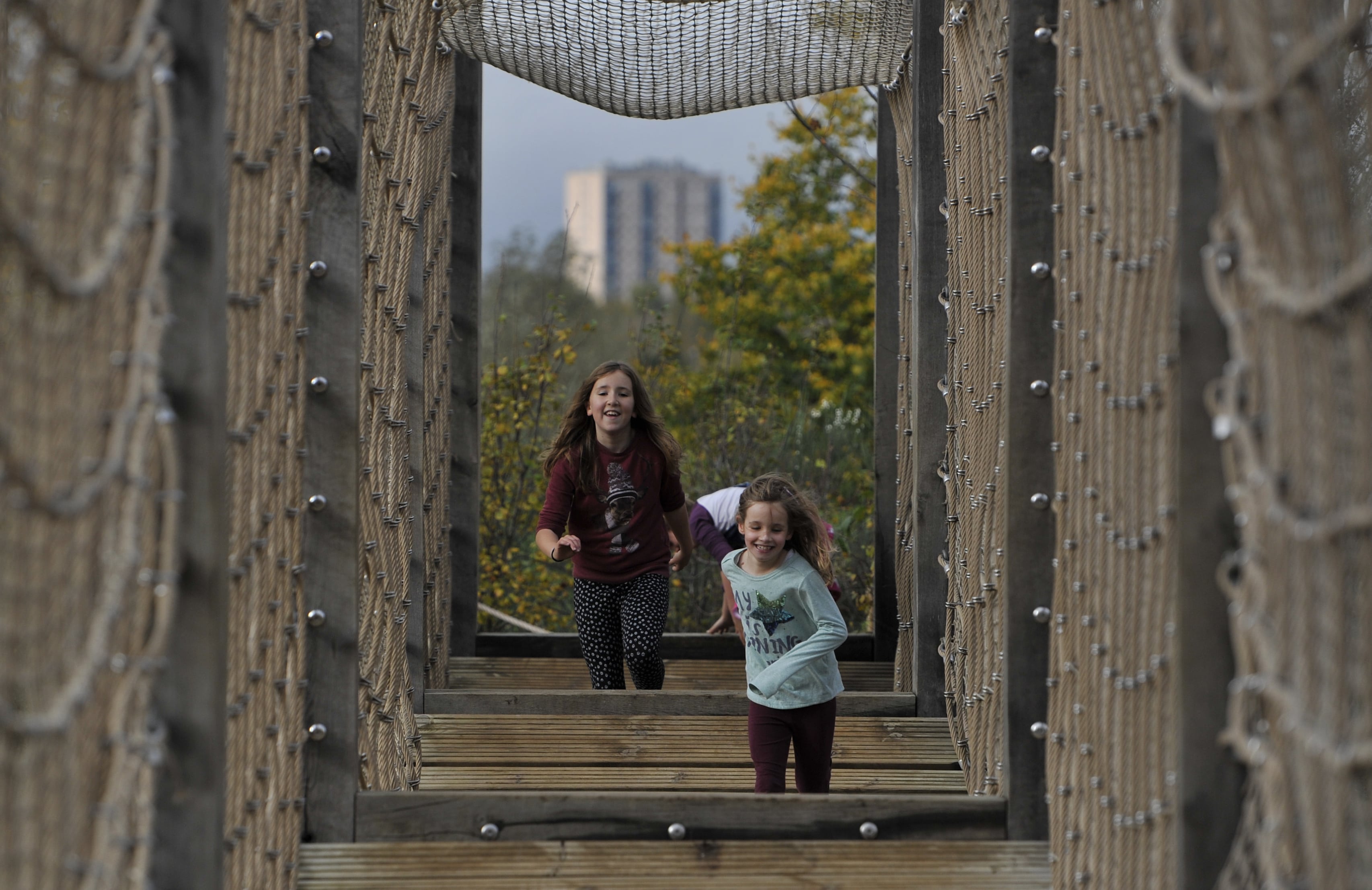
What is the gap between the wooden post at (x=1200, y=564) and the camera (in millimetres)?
1604

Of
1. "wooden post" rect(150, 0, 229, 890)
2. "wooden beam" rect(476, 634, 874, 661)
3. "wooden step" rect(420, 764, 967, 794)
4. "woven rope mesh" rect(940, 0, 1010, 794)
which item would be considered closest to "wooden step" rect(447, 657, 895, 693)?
"wooden beam" rect(476, 634, 874, 661)

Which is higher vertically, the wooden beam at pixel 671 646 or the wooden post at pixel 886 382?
the wooden post at pixel 886 382

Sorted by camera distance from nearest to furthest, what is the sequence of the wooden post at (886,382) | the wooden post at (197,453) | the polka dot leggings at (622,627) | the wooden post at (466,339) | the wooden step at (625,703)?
1. the wooden post at (197,453)
2. the wooden step at (625,703)
3. the polka dot leggings at (622,627)
4. the wooden post at (886,382)
5. the wooden post at (466,339)

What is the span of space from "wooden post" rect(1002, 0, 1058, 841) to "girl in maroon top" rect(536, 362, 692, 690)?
167 cm

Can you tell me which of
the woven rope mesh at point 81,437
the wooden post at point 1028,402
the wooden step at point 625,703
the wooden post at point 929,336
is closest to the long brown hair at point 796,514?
the wooden step at point 625,703

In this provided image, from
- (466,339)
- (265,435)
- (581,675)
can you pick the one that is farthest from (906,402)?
(265,435)

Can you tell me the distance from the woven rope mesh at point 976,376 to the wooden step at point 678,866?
11.6 inches

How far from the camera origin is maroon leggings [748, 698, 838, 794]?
122 inches

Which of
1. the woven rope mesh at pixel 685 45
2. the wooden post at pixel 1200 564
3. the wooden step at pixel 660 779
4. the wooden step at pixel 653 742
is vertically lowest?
the wooden step at pixel 660 779

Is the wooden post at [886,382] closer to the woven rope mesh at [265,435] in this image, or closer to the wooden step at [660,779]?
the wooden step at [660,779]

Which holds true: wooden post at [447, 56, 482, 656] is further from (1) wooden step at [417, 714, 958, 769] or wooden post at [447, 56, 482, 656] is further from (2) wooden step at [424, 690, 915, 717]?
(1) wooden step at [417, 714, 958, 769]

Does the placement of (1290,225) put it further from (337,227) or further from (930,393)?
(930,393)

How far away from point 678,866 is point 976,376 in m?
1.27

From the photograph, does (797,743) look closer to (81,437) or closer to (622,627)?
(622,627)
